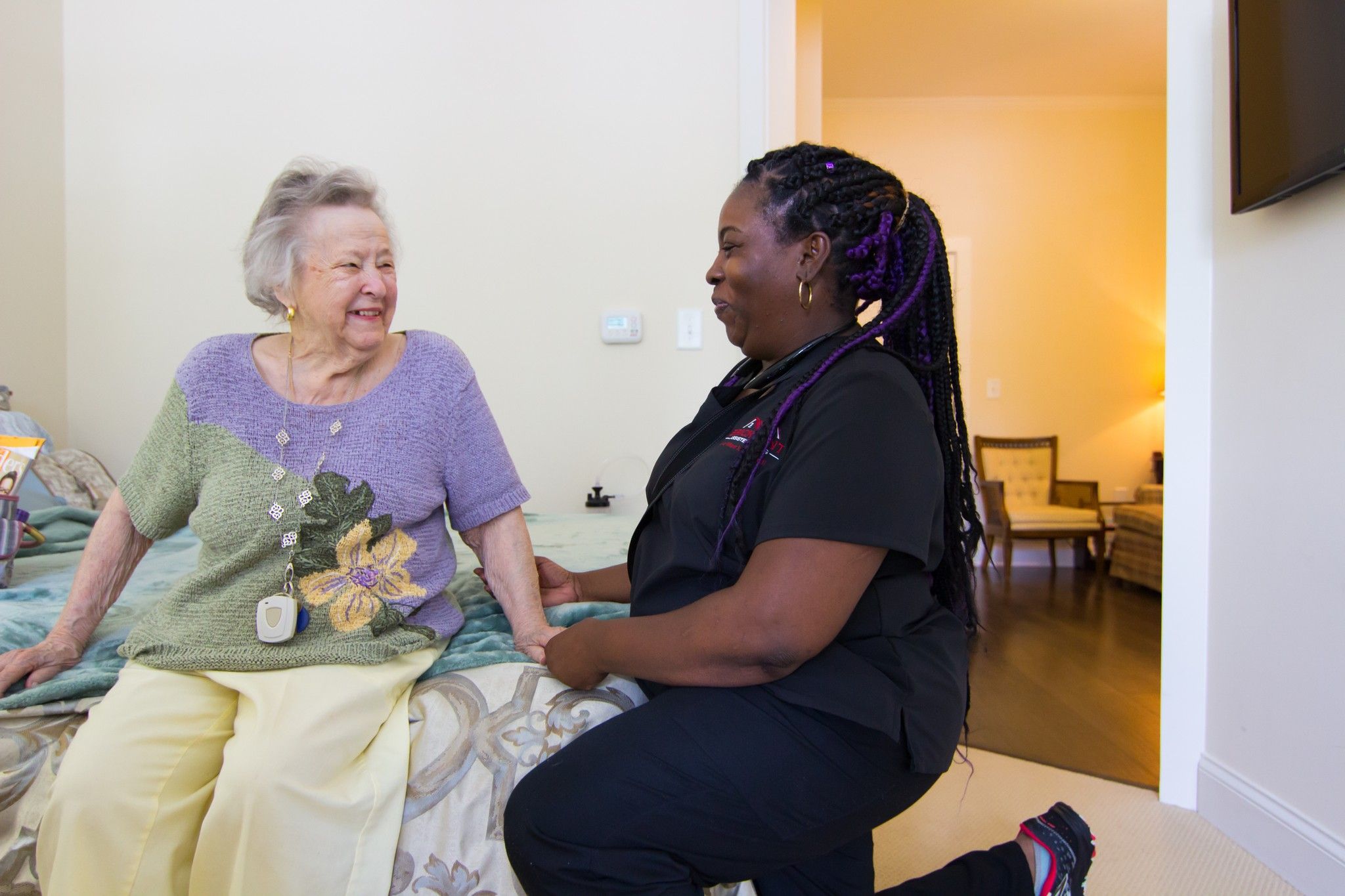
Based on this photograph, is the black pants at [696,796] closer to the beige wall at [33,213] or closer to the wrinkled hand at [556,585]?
the wrinkled hand at [556,585]

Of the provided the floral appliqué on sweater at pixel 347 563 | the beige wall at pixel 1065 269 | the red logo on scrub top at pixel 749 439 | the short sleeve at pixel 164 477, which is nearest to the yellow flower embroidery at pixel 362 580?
the floral appliqué on sweater at pixel 347 563

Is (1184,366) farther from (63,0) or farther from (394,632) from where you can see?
(63,0)

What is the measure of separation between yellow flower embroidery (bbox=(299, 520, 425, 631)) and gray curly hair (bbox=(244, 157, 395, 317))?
413 millimetres

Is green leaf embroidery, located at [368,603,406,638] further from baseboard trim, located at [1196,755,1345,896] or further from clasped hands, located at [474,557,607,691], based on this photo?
baseboard trim, located at [1196,755,1345,896]

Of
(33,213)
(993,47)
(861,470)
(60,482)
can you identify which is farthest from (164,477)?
(993,47)

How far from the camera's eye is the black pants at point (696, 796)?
0.95 m

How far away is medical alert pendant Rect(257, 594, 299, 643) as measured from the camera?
1.15 m

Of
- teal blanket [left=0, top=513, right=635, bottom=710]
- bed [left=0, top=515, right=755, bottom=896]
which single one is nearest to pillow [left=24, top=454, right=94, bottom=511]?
teal blanket [left=0, top=513, right=635, bottom=710]

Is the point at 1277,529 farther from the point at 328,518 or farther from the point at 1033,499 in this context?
the point at 1033,499

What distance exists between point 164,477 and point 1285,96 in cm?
196

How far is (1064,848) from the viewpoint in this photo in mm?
1278

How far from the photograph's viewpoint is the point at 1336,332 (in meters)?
1.51

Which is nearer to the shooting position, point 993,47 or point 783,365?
point 783,365

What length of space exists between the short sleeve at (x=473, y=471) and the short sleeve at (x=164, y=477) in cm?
36
